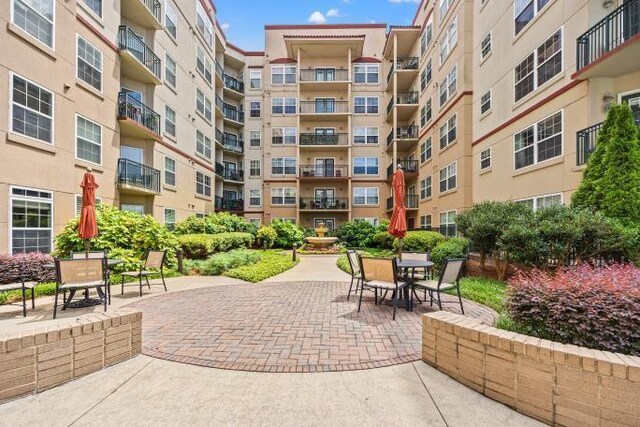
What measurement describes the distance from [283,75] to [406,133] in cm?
1357

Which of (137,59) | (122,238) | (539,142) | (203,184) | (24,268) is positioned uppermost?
(137,59)

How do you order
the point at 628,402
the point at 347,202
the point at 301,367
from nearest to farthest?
the point at 628,402 → the point at 301,367 → the point at 347,202

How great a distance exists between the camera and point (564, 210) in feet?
26.6

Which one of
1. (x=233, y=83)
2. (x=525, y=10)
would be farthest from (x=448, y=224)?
(x=233, y=83)

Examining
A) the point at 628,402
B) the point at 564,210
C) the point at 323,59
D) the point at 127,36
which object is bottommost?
the point at 628,402

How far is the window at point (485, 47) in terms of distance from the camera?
1577cm

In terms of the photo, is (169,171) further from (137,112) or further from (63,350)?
(63,350)

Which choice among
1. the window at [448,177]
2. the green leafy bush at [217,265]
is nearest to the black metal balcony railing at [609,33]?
the window at [448,177]

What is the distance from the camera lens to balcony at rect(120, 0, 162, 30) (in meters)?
15.1

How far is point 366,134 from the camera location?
30.0 metres

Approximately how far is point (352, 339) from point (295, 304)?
2.54 m

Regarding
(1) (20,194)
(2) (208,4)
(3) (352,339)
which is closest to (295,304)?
(3) (352,339)

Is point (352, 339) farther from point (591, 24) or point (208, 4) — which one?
point (208, 4)

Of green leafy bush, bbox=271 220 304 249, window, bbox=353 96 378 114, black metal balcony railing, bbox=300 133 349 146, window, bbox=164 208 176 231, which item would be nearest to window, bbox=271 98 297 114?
black metal balcony railing, bbox=300 133 349 146
